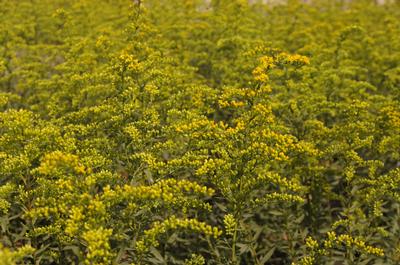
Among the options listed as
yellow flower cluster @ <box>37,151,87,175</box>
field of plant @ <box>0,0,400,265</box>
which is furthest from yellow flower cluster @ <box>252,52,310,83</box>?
yellow flower cluster @ <box>37,151,87,175</box>

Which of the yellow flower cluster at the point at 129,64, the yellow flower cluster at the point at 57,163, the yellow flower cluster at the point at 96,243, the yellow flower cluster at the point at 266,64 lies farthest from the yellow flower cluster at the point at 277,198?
the yellow flower cluster at the point at 129,64

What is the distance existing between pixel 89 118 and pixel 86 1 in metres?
6.54

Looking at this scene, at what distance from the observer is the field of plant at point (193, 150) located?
578 cm

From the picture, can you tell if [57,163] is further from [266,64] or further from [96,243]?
[266,64]

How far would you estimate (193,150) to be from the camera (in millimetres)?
7473

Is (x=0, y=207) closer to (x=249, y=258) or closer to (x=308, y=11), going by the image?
(x=249, y=258)

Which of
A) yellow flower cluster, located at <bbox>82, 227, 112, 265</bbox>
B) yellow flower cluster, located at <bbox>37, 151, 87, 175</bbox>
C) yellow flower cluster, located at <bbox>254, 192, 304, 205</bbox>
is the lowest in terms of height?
yellow flower cluster, located at <bbox>254, 192, 304, 205</bbox>

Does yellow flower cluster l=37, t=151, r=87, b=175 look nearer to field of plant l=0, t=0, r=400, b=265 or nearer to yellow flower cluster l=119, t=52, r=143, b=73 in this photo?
field of plant l=0, t=0, r=400, b=265

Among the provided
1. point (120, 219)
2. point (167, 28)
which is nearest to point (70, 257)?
point (120, 219)

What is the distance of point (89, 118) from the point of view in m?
7.97

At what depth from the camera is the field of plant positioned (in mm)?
5781

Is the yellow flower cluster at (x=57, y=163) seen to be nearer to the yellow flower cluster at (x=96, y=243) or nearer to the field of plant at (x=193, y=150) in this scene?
the field of plant at (x=193, y=150)

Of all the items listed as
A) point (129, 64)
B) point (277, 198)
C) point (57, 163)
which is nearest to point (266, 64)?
point (277, 198)

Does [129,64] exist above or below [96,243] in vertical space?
above
